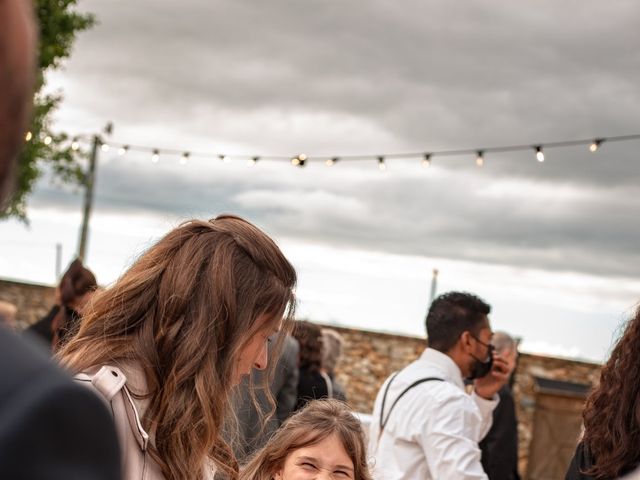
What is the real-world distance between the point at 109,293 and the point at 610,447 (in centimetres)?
154

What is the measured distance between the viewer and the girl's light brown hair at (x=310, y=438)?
2.96 m

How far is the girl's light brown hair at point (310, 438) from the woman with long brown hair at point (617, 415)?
74 cm

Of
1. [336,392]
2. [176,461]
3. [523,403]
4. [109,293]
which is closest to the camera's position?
[176,461]

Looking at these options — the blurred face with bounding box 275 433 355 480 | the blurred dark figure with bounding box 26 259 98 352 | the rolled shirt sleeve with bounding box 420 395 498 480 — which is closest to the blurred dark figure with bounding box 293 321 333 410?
the blurred dark figure with bounding box 26 259 98 352

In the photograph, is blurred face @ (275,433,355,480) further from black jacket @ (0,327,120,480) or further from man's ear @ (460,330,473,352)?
black jacket @ (0,327,120,480)

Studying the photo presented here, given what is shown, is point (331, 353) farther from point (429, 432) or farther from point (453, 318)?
point (429, 432)

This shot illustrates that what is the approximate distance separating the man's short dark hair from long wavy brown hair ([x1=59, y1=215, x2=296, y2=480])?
91.1 inches

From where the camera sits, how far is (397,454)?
3715 millimetres

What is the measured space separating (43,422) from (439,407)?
10.4 feet

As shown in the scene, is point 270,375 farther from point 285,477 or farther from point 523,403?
point 523,403

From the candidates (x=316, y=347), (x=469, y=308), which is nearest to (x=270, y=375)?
(x=469, y=308)

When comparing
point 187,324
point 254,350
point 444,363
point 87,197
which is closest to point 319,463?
Answer: point 444,363

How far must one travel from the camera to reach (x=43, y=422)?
53 centimetres

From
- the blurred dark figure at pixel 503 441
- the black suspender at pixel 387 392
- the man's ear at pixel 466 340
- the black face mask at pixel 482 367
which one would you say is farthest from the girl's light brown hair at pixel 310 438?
the blurred dark figure at pixel 503 441
